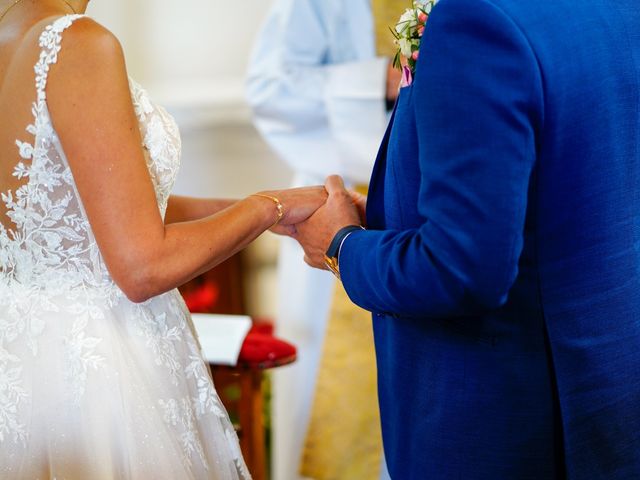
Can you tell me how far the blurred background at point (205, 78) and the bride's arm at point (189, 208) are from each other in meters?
2.15

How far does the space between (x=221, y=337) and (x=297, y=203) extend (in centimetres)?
96

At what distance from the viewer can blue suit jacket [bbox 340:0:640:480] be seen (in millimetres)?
1326

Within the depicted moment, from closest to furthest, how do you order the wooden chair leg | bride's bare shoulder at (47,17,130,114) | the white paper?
bride's bare shoulder at (47,17,130,114) < the white paper < the wooden chair leg

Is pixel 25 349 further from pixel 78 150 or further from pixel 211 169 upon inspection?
pixel 211 169

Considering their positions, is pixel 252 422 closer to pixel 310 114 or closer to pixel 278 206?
pixel 310 114

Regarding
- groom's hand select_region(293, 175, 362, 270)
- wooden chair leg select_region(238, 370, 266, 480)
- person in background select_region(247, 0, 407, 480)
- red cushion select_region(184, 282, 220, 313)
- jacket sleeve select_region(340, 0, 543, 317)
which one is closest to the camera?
jacket sleeve select_region(340, 0, 543, 317)

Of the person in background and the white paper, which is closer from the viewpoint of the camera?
the white paper

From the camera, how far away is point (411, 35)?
1.59 metres

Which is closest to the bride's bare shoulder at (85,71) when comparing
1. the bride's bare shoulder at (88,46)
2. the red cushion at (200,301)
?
the bride's bare shoulder at (88,46)

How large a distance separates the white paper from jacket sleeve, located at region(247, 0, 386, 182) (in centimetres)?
68

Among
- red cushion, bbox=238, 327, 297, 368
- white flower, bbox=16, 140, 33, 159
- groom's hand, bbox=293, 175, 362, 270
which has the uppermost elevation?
white flower, bbox=16, 140, 33, 159

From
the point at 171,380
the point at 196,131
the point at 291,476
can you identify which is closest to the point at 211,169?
the point at 196,131

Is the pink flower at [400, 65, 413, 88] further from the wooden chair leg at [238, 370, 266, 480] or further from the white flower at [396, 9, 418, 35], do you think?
the wooden chair leg at [238, 370, 266, 480]

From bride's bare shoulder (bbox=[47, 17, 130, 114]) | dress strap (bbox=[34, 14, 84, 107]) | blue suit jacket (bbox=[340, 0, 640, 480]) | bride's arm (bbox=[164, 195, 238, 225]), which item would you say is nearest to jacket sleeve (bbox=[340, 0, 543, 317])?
blue suit jacket (bbox=[340, 0, 640, 480])
